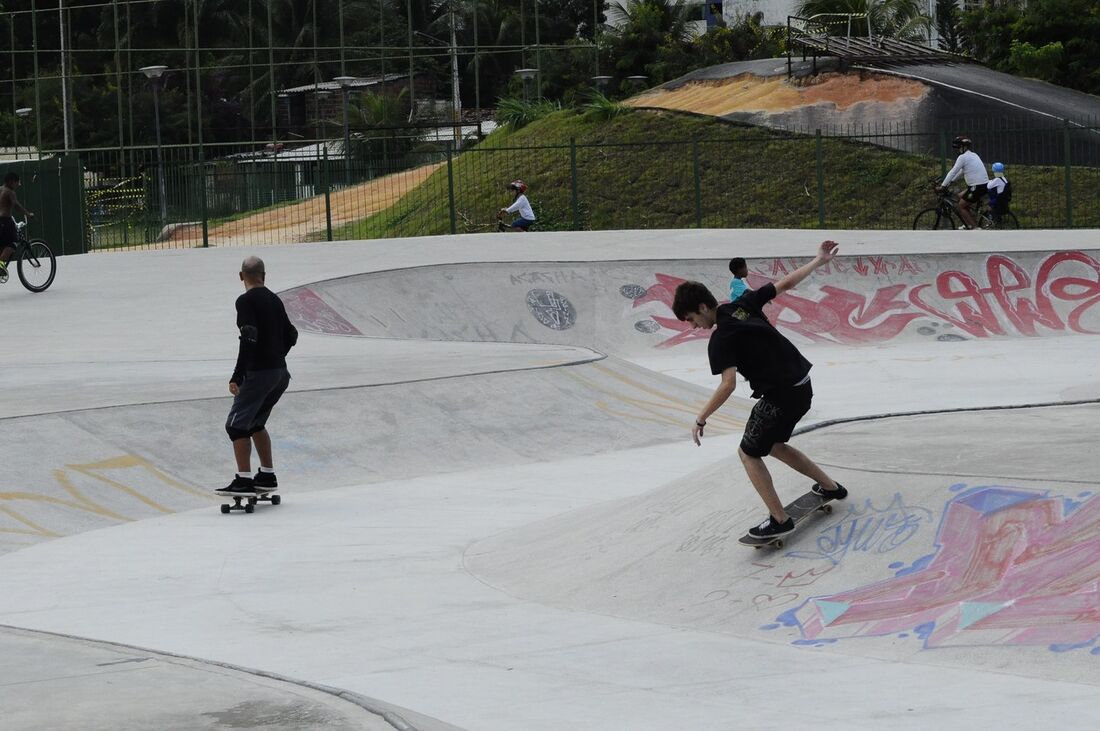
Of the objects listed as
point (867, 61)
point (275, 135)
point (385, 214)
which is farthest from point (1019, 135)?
point (275, 135)

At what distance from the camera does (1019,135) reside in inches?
1265

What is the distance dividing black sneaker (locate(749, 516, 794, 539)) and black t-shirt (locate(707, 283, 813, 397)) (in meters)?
0.62

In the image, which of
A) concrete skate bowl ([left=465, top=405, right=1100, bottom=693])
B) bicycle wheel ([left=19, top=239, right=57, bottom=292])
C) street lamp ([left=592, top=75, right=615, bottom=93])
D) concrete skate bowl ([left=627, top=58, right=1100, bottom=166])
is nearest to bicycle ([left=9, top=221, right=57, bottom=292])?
bicycle wheel ([left=19, top=239, right=57, bottom=292])

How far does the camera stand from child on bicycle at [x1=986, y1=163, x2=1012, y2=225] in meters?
24.7

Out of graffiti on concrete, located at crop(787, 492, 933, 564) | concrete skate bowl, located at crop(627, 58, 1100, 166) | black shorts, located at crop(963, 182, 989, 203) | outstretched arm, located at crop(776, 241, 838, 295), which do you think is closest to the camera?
graffiti on concrete, located at crop(787, 492, 933, 564)

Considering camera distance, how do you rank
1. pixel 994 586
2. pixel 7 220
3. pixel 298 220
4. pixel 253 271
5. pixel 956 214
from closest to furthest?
1. pixel 994 586
2. pixel 253 271
3. pixel 7 220
4. pixel 956 214
5. pixel 298 220

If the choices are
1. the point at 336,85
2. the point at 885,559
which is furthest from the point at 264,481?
the point at 336,85

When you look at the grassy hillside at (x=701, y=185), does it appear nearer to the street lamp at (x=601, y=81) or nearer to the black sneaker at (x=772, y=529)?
the street lamp at (x=601, y=81)

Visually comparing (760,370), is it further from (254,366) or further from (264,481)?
(264,481)

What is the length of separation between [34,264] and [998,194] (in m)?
16.1

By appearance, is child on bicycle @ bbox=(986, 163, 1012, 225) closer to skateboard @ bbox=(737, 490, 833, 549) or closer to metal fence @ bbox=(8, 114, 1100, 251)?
metal fence @ bbox=(8, 114, 1100, 251)

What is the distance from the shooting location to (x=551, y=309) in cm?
1998

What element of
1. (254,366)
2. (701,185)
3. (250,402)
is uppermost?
(701,185)

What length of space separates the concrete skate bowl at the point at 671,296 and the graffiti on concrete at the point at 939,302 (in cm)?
1
